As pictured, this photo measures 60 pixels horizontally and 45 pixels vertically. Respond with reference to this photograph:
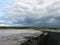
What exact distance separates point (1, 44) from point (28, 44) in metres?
A: 3.75

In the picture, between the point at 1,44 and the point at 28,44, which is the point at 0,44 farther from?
the point at 28,44

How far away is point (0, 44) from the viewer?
2319 centimetres

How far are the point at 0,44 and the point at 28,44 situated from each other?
3.88 meters

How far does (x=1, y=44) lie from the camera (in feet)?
76.3

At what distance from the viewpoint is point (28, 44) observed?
23312 mm

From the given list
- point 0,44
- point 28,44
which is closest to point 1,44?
point 0,44

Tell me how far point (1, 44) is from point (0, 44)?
0.49 feet
